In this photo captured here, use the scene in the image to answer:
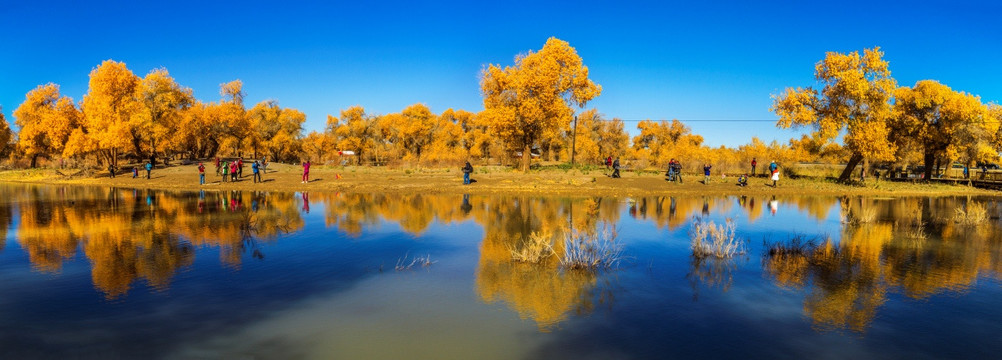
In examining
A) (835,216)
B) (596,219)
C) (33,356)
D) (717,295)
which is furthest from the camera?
(835,216)

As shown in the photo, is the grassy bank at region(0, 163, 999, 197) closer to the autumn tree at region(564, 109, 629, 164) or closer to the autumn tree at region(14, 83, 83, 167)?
the autumn tree at region(14, 83, 83, 167)

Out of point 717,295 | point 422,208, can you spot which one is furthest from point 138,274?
point 422,208

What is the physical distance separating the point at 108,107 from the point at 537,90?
3935cm

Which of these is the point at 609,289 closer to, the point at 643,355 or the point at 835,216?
Result: the point at 643,355

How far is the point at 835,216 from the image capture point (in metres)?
22.0

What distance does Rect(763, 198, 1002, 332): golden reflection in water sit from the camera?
9344 mm

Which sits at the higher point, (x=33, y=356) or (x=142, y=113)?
(x=142, y=113)

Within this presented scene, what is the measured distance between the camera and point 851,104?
124 ft

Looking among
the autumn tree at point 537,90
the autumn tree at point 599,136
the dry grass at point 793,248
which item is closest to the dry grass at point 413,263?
the dry grass at point 793,248

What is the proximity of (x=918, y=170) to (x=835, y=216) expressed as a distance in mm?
38201

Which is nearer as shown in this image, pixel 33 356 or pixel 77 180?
pixel 33 356

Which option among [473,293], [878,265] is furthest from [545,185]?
[473,293]

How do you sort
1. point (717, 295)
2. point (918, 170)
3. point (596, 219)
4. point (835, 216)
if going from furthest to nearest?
point (918, 170) < point (835, 216) < point (596, 219) < point (717, 295)

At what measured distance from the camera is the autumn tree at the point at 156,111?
1978 inches
